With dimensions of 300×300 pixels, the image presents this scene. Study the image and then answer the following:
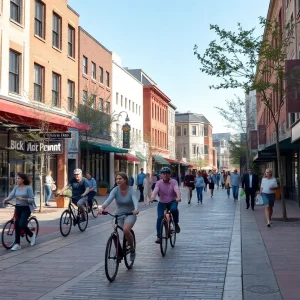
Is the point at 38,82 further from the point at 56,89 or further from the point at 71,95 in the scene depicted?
the point at 71,95

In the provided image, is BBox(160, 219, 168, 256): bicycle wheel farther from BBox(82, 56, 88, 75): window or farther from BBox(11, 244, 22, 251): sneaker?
BBox(82, 56, 88, 75): window

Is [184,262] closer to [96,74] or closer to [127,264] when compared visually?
[127,264]

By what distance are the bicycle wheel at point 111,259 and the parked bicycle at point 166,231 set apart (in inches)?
78.3

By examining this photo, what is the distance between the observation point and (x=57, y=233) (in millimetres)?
13680

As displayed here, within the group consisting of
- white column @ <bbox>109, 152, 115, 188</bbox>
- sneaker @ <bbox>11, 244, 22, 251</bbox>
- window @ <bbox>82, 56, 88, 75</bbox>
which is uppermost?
window @ <bbox>82, 56, 88, 75</bbox>

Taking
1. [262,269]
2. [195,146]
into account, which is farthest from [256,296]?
[195,146]

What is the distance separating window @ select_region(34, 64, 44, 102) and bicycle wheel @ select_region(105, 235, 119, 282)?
1947 centimetres

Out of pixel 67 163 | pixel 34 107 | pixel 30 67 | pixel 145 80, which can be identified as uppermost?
pixel 145 80

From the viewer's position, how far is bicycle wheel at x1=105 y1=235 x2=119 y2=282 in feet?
24.0

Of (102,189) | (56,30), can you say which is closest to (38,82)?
(56,30)

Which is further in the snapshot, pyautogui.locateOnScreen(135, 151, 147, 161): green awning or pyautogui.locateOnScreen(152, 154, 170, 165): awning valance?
pyautogui.locateOnScreen(152, 154, 170, 165): awning valance

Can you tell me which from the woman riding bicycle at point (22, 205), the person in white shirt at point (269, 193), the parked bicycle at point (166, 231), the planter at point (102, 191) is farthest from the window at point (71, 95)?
the parked bicycle at point (166, 231)

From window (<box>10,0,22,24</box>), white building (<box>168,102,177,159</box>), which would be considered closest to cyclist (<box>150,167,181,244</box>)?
window (<box>10,0,22,24</box>)

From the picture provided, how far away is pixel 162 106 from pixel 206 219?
54636 mm
